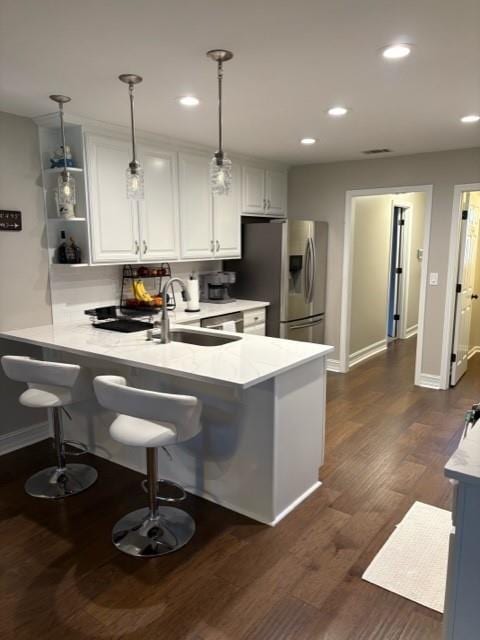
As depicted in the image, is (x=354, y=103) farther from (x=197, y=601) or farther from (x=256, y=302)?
(x=197, y=601)

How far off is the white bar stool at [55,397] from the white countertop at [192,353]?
0.19 m

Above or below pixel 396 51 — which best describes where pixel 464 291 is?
below

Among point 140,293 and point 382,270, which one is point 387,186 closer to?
point 382,270

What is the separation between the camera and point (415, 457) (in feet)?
10.8

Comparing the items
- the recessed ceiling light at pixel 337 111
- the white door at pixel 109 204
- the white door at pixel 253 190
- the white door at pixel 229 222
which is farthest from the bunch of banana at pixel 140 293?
the recessed ceiling light at pixel 337 111

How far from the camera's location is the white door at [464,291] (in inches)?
183

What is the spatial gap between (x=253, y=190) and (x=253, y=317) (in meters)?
1.41

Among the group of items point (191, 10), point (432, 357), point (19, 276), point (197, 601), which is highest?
point (191, 10)

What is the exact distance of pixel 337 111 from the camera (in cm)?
311

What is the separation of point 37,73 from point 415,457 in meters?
3.39

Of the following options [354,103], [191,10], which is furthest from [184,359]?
[354,103]

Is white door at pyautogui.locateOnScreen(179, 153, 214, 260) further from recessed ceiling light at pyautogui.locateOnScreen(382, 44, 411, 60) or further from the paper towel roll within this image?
recessed ceiling light at pyautogui.locateOnScreen(382, 44, 411, 60)

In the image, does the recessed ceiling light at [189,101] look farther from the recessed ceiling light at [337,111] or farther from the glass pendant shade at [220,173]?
the recessed ceiling light at [337,111]

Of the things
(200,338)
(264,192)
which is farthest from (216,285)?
(200,338)
